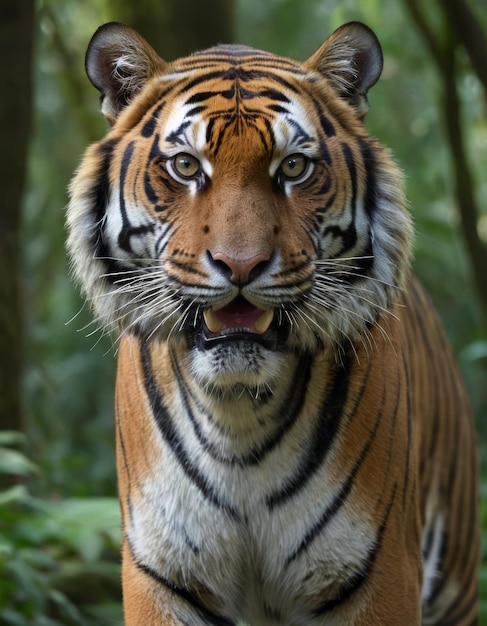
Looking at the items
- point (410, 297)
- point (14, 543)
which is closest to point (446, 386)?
point (410, 297)

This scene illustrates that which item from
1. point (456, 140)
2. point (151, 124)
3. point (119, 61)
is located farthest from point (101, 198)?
point (456, 140)

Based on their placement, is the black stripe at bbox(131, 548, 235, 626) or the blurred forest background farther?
the blurred forest background

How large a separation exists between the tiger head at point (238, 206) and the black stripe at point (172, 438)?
159 millimetres

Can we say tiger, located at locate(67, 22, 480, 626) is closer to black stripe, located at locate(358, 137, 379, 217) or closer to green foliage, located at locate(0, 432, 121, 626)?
black stripe, located at locate(358, 137, 379, 217)

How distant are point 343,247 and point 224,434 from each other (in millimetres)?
596

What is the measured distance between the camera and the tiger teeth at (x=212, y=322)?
2.59 metres

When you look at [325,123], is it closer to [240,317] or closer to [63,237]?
[240,317]

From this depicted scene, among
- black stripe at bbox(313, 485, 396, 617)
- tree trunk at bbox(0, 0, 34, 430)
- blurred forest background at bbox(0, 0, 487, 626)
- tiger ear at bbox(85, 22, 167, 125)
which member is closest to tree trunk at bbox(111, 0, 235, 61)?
blurred forest background at bbox(0, 0, 487, 626)

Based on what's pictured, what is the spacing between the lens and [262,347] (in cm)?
261

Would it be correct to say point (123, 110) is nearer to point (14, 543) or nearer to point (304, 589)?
point (304, 589)

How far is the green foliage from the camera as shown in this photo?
4.06 m

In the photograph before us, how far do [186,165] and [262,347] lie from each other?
50 cm

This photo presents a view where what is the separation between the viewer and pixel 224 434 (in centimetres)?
290

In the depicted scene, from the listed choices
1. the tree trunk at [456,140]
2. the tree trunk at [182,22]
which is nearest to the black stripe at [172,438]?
the tree trunk at [182,22]
